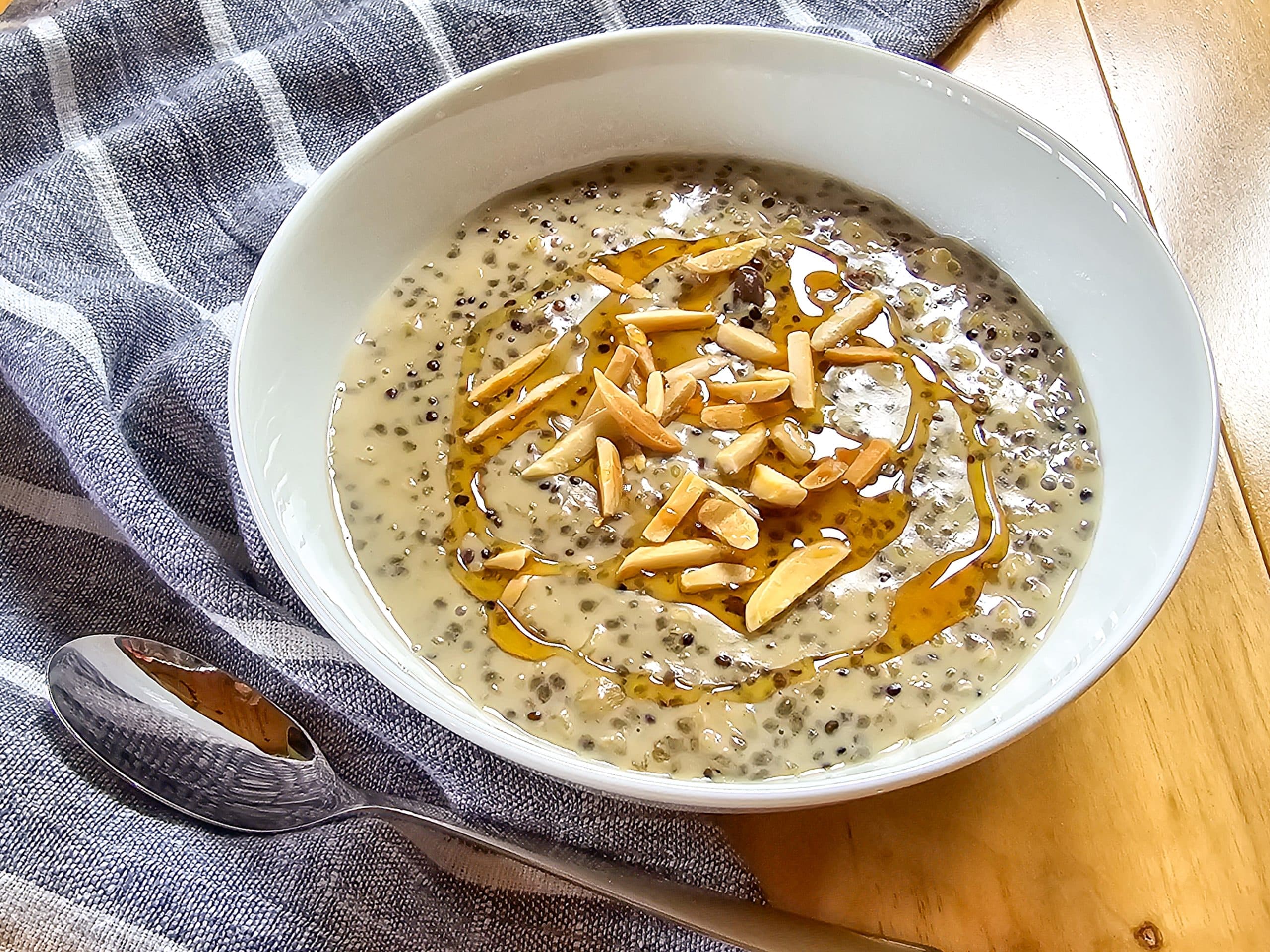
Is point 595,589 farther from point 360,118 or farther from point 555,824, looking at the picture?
point 360,118

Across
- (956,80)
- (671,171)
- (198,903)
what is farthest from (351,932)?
(956,80)

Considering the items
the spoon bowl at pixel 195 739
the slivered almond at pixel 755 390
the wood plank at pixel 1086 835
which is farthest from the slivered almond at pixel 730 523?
the spoon bowl at pixel 195 739

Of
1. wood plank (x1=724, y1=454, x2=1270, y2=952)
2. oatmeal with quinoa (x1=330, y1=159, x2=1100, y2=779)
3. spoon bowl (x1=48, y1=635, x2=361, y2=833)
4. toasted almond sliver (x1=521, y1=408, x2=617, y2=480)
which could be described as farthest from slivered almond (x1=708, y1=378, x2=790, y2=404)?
spoon bowl (x1=48, y1=635, x2=361, y2=833)

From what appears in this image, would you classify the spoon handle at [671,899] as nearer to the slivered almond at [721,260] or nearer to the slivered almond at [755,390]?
the slivered almond at [755,390]

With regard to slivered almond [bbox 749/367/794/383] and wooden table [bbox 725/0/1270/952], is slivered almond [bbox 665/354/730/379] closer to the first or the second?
slivered almond [bbox 749/367/794/383]

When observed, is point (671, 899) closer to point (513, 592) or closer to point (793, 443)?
point (513, 592)

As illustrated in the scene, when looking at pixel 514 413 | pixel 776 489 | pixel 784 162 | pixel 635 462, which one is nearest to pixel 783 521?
pixel 776 489

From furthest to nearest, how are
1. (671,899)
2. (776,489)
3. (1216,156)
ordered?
(1216,156), (776,489), (671,899)
